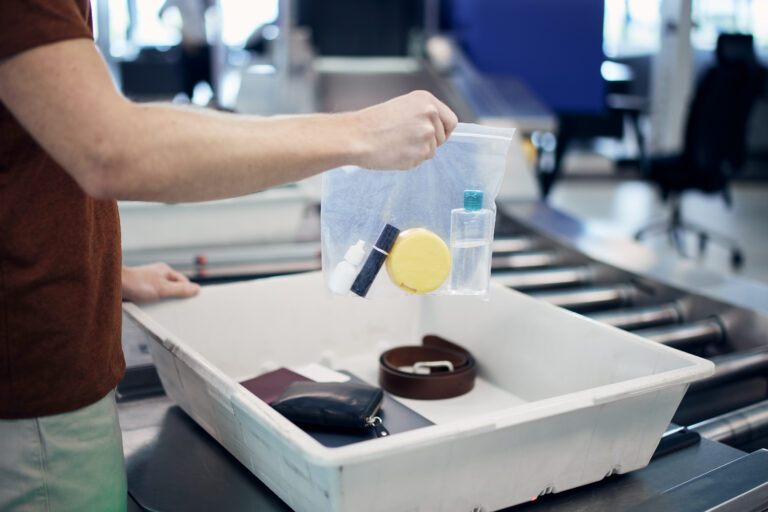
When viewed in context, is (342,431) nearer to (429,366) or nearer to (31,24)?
(429,366)

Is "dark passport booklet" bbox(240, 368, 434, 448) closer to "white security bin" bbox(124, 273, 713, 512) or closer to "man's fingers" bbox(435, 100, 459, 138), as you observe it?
"white security bin" bbox(124, 273, 713, 512)

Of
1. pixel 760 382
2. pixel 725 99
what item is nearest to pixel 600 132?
pixel 725 99

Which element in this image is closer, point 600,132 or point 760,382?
point 760,382

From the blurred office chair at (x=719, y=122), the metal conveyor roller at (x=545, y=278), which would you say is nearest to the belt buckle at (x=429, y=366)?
the metal conveyor roller at (x=545, y=278)

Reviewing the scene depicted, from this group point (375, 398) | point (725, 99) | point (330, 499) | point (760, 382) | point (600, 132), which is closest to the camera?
point (330, 499)

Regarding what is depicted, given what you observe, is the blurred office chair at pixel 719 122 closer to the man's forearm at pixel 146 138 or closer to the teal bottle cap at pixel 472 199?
the teal bottle cap at pixel 472 199

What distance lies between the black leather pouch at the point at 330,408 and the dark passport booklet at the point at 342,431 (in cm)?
1

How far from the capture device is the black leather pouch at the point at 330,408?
82 centimetres

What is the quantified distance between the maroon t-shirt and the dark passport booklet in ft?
0.93

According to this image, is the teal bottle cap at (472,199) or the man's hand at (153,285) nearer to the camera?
the teal bottle cap at (472,199)

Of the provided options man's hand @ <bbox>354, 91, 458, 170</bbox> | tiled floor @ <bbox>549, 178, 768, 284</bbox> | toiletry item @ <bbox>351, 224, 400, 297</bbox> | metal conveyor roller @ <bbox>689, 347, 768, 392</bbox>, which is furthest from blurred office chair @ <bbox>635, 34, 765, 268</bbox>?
man's hand @ <bbox>354, 91, 458, 170</bbox>

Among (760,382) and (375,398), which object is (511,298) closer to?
(375,398)

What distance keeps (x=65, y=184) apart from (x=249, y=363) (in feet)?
2.18

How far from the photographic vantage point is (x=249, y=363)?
4.03ft
